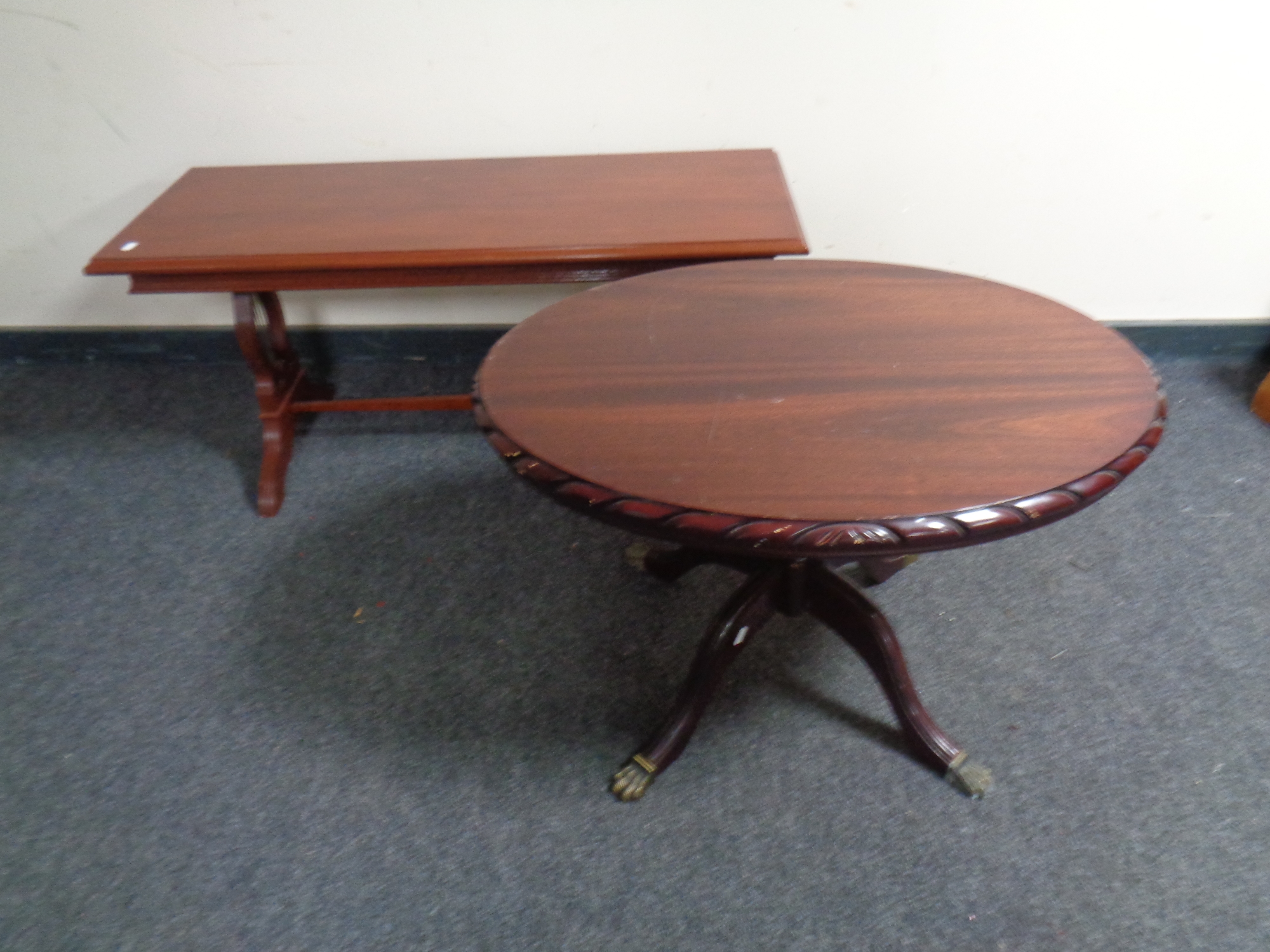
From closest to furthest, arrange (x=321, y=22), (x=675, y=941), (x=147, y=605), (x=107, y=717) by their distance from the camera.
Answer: (x=675, y=941)
(x=107, y=717)
(x=147, y=605)
(x=321, y=22)

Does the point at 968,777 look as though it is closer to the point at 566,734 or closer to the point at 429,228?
the point at 566,734

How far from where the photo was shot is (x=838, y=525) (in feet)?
2.83

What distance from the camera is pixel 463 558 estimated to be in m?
1.83

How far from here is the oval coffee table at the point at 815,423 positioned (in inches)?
35.1

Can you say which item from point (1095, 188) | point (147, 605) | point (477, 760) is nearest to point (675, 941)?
point (477, 760)

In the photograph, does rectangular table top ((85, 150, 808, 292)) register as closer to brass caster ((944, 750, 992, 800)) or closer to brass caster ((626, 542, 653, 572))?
brass caster ((626, 542, 653, 572))

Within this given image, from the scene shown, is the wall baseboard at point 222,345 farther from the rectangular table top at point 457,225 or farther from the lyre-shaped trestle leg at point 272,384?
the rectangular table top at point 457,225

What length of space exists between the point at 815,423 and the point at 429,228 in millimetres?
1045

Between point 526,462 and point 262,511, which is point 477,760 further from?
point 262,511

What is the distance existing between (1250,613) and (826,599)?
96cm

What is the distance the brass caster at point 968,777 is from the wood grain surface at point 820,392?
65cm

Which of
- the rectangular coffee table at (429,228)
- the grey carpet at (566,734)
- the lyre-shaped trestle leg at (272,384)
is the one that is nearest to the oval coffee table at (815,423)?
the grey carpet at (566,734)

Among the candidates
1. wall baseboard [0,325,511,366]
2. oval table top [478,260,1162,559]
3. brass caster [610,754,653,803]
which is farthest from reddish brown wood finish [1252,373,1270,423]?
wall baseboard [0,325,511,366]

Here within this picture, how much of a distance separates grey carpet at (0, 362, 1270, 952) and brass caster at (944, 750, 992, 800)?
0.02m
